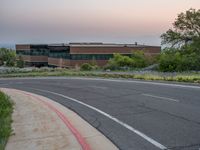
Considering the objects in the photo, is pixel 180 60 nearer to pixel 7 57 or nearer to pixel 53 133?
pixel 53 133

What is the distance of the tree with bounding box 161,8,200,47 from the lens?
50.9m

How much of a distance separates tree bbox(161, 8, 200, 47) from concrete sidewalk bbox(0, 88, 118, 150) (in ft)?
127

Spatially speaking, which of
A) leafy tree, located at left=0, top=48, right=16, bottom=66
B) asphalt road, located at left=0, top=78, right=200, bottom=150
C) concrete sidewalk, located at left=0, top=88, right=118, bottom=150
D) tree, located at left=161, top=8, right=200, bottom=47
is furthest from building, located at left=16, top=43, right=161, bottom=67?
concrete sidewalk, located at left=0, top=88, right=118, bottom=150

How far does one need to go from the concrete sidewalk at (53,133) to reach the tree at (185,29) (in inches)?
1530

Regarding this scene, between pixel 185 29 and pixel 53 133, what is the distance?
44.0 m

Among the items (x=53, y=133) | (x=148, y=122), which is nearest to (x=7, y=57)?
(x=148, y=122)

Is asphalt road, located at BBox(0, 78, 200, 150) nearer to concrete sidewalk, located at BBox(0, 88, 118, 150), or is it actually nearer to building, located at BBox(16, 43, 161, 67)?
concrete sidewalk, located at BBox(0, 88, 118, 150)

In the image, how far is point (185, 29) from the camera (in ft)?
171

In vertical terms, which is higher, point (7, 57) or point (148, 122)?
point (7, 57)

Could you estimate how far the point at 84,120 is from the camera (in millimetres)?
13312

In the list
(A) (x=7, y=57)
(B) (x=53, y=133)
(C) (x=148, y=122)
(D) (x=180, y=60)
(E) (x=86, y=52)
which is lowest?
(B) (x=53, y=133)

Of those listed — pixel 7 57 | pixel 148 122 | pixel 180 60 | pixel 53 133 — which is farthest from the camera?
pixel 7 57

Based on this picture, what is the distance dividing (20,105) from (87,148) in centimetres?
965

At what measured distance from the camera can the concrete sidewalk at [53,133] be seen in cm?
949
